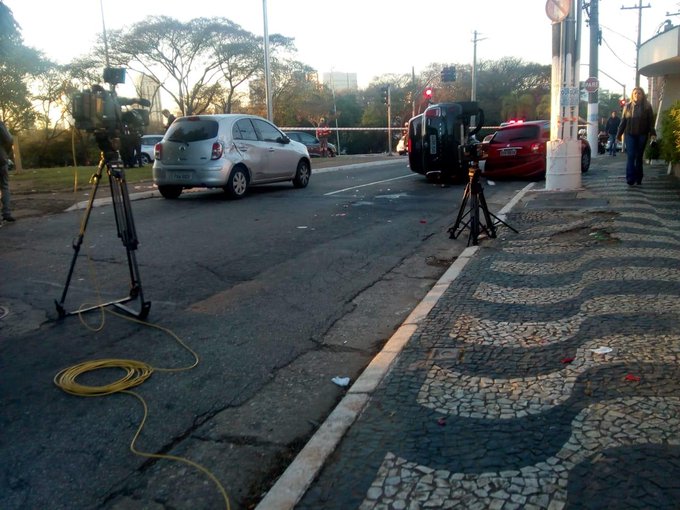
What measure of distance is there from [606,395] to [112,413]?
→ 264 cm

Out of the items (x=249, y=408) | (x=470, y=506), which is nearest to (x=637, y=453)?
(x=470, y=506)

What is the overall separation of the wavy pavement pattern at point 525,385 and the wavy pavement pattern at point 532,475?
29cm

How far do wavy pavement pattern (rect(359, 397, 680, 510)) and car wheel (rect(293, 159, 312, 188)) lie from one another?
12.6 metres

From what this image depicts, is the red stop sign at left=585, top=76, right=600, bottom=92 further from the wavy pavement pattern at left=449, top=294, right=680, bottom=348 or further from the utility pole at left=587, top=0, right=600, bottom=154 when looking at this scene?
the wavy pavement pattern at left=449, top=294, right=680, bottom=348

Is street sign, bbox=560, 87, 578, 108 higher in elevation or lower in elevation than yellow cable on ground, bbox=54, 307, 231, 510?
higher

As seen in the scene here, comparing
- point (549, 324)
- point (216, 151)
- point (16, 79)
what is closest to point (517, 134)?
point (216, 151)

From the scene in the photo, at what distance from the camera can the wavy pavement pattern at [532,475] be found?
2.47 meters

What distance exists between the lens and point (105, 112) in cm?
471

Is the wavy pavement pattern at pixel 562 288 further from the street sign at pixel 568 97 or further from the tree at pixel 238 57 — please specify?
the tree at pixel 238 57

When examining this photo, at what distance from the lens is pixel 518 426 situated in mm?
3041

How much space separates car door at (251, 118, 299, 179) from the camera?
45.1 feet

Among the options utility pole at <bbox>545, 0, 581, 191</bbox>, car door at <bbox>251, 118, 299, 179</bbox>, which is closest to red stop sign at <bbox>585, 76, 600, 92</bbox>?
utility pole at <bbox>545, 0, 581, 191</bbox>

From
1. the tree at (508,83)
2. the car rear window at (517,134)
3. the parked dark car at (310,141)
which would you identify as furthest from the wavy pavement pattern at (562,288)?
the tree at (508,83)

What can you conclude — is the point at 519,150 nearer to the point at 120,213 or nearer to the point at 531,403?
the point at 120,213
